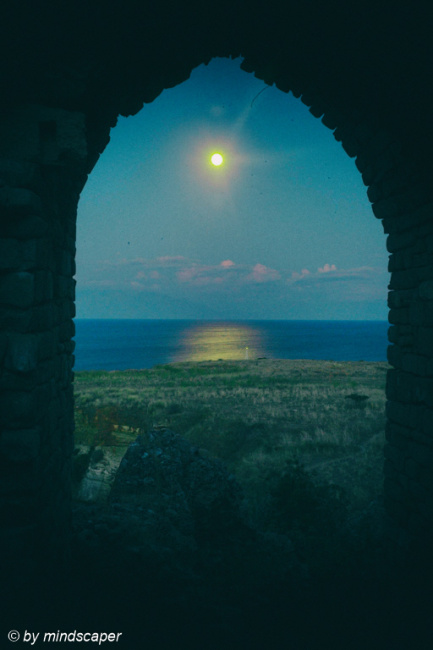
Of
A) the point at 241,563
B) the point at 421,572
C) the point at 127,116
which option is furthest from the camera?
the point at 241,563

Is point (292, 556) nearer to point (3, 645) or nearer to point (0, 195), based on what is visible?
point (3, 645)

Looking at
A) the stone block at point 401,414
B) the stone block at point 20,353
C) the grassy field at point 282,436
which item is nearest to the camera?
the stone block at point 20,353

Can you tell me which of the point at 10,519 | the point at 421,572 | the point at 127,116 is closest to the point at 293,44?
the point at 127,116

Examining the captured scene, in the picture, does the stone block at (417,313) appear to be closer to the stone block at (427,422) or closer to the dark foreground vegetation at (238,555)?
the stone block at (427,422)

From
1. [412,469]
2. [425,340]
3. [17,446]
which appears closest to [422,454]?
[412,469]

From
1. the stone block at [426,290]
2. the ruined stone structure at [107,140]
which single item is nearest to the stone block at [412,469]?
the ruined stone structure at [107,140]

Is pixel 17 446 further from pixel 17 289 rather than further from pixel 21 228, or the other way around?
pixel 21 228

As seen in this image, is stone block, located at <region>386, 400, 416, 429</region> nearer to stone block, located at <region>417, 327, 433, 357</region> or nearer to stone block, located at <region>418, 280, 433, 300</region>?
A: stone block, located at <region>417, 327, 433, 357</region>
